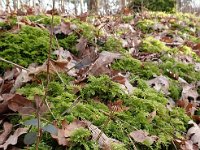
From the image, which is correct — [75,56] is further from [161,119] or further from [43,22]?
[161,119]

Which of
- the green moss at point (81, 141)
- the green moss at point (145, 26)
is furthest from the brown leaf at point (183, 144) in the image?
the green moss at point (145, 26)

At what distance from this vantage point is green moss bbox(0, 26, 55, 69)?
8.16ft

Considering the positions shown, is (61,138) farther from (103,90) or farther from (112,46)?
(112,46)

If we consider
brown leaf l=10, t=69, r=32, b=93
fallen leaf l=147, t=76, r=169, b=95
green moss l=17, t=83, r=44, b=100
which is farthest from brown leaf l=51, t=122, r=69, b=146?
fallen leaf l=147, t=76, r=169, b=95

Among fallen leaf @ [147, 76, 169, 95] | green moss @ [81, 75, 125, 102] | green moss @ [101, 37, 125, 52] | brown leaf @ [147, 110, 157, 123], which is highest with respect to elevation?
green moss @ [101, 37, 125, 52]

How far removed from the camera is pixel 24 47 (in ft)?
8.42

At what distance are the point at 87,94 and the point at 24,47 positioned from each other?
841mm

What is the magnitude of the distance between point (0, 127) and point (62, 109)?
1.09ft

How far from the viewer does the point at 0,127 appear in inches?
66.3

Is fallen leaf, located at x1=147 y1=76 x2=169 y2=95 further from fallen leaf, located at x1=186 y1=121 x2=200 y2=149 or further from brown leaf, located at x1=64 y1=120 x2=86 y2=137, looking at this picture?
brown leaf, located at x1=64 y1=120 x2=86 y2=137

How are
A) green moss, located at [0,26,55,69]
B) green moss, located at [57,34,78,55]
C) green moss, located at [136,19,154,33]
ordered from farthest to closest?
1. green moss, located at [136,19,154,33]
2. green moss, located at [57,34,78,55]
3. green moss, located at [0,26,55,69]

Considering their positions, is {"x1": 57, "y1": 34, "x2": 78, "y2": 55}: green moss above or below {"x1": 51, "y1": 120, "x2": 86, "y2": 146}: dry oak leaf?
above

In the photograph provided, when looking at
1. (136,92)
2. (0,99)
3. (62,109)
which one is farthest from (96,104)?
(0,99)

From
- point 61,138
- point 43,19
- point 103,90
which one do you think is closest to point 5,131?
point 61,138
